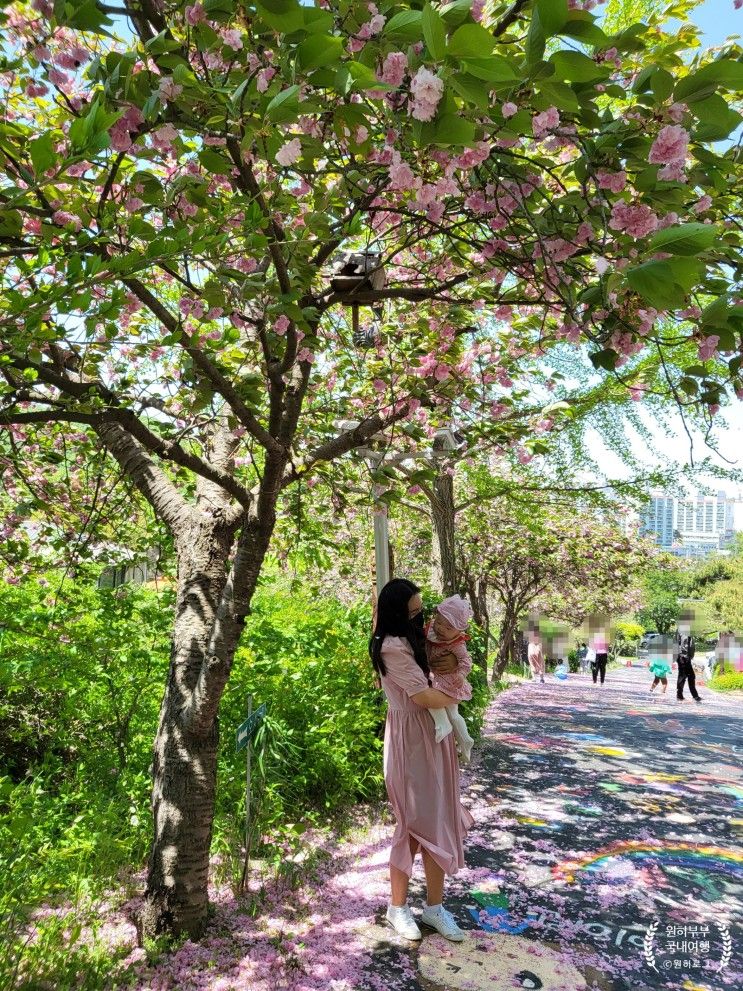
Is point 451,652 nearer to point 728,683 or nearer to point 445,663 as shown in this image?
point 445,663

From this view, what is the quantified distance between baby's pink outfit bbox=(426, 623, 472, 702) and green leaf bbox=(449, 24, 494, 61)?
2.43m

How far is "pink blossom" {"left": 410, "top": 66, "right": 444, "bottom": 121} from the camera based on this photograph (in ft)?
3.92

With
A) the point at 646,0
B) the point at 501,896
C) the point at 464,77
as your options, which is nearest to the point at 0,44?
the point at 464,77

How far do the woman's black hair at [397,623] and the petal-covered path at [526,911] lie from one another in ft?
3.92

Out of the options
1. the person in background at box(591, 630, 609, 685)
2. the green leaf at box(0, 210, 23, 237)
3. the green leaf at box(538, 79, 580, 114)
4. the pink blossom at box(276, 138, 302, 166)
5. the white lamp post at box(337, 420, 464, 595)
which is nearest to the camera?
the green leaf at box(538, 79, 580, 114)

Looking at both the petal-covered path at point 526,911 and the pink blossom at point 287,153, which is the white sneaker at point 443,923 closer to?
the petal-covered path at point 526,911

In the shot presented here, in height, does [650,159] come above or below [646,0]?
below

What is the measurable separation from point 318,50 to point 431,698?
2481 millimetres

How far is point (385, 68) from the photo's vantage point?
1.44 m

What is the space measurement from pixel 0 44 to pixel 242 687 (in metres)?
3.60

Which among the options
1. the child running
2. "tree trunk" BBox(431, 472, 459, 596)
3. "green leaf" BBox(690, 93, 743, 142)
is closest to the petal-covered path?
"tree trunk" BBox(431, 472, 459, 596)

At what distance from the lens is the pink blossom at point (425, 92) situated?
1195mm

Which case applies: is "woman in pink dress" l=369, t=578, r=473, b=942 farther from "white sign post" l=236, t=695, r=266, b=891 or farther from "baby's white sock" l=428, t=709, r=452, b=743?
"white sign post" l=236, t=695, r=266, b=891

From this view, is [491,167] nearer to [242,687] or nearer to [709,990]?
[709,990]
